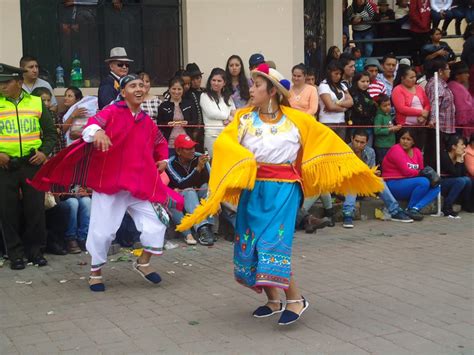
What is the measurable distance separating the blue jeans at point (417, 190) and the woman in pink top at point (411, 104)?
862 mm

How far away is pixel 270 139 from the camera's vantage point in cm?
577

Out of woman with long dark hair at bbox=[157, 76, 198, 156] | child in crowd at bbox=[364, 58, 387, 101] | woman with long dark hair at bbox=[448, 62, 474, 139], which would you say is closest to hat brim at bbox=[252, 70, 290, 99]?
woman with long dark hair at bbox=[157, 76, 198, 156]

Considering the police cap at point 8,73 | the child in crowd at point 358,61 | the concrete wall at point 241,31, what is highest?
the concrete wall at point 241,31

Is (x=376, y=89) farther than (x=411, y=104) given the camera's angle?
Yes

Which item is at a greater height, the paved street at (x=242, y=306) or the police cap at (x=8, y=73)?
the police cap at (x=8, y=73)

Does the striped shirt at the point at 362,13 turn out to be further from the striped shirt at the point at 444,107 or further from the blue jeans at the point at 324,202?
the blue jeans at the point at 324,202

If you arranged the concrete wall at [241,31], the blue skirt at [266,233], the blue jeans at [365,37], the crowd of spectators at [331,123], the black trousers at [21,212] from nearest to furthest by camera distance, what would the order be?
1. the blue skirt at [266,233]
2. the black trousers at [21,212]
3. the crowd of spectators at [331,123]
4. the concrete wall at [241,31]
5. the blue jeans at [365,37]

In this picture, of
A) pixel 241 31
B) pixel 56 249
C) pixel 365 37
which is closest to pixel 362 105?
pixel 241 31

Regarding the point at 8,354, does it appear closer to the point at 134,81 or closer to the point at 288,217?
the point at 288,217

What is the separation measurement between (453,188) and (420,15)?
4684 mm

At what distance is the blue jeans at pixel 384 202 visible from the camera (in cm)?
1020

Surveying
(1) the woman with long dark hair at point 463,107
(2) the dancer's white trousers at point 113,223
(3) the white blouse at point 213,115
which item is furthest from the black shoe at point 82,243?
(1) the woman with long dark hair at point 463,107

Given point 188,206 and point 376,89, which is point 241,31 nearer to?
point 376,89

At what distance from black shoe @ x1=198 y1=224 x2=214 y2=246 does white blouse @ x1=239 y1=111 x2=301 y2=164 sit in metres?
3.35
